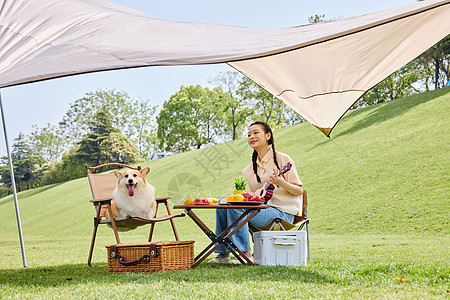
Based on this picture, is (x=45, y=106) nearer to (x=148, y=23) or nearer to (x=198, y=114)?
(x=198, y=114)

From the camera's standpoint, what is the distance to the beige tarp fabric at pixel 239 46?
109 inches

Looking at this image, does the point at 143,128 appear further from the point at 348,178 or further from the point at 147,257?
the point at 147,257

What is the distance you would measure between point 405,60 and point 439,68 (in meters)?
22.0

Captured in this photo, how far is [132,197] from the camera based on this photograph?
13.8 ft

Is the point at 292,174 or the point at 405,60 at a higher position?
the point at 405,60

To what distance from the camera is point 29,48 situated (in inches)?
118

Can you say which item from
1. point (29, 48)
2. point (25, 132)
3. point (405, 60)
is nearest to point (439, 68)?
point (405, 60)

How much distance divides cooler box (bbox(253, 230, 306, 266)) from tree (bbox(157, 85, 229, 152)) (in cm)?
2568

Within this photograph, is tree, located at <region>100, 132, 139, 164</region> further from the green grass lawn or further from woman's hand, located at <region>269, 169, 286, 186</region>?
woman's hand, located at <region>269, 169, 286, 186</region>

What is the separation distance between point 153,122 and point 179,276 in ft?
111

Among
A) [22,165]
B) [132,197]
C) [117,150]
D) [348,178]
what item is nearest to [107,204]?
[132,197]

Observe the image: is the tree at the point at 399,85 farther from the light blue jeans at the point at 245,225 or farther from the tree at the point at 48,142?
the tree at the point at 48,142

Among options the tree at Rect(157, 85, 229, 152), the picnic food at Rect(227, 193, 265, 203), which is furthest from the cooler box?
the tree at Rect(157, 85, 229, 152)

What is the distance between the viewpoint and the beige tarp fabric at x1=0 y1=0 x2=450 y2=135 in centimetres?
277
